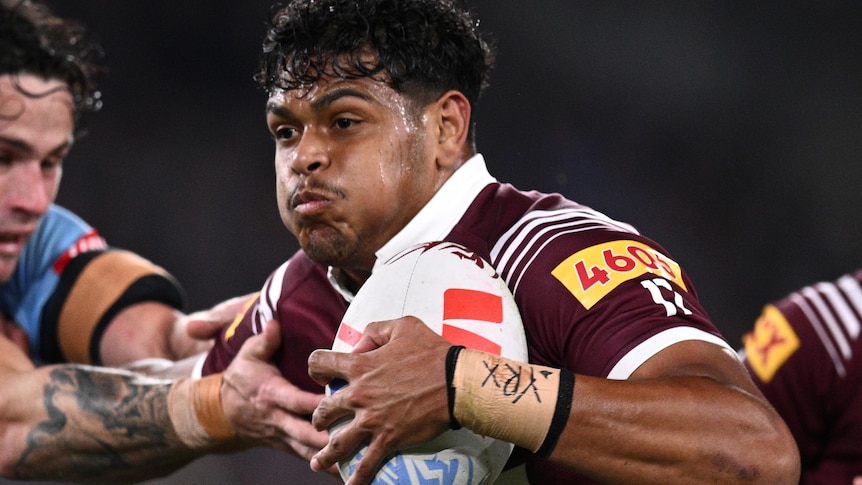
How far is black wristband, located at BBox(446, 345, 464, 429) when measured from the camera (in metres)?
1.39

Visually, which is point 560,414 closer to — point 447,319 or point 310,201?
point 447,319

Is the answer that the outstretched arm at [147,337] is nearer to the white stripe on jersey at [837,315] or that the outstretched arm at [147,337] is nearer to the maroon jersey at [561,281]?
the maroon jersey at [561,281]

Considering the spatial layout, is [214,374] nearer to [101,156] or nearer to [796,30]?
[101,156]

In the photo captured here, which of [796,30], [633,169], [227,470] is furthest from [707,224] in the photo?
[227,470]

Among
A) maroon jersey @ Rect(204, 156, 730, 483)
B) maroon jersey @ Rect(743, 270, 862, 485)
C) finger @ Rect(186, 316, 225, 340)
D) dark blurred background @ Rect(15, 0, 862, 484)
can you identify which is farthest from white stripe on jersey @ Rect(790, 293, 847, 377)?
dark blurred background @ Rect(15, 0, 862, 484)

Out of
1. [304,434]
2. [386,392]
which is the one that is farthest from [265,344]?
[386,392]

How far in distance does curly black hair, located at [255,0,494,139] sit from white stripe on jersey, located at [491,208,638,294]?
32 cm

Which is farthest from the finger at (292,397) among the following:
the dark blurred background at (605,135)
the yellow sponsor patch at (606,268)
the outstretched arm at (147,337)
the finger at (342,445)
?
the dark blurred background at (605,135)

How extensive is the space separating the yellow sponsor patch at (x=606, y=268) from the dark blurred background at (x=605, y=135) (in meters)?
2.50

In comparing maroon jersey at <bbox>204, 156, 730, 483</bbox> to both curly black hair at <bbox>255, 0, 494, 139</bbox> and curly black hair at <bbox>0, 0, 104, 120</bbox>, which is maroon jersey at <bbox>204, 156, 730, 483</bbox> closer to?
curly black hair at <bbox>255, 0, 494, 139</bbox>

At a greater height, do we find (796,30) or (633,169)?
(796,30)

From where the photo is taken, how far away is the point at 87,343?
9.70ft

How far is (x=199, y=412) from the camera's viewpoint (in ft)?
7.07

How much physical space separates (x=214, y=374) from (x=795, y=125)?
341cm
